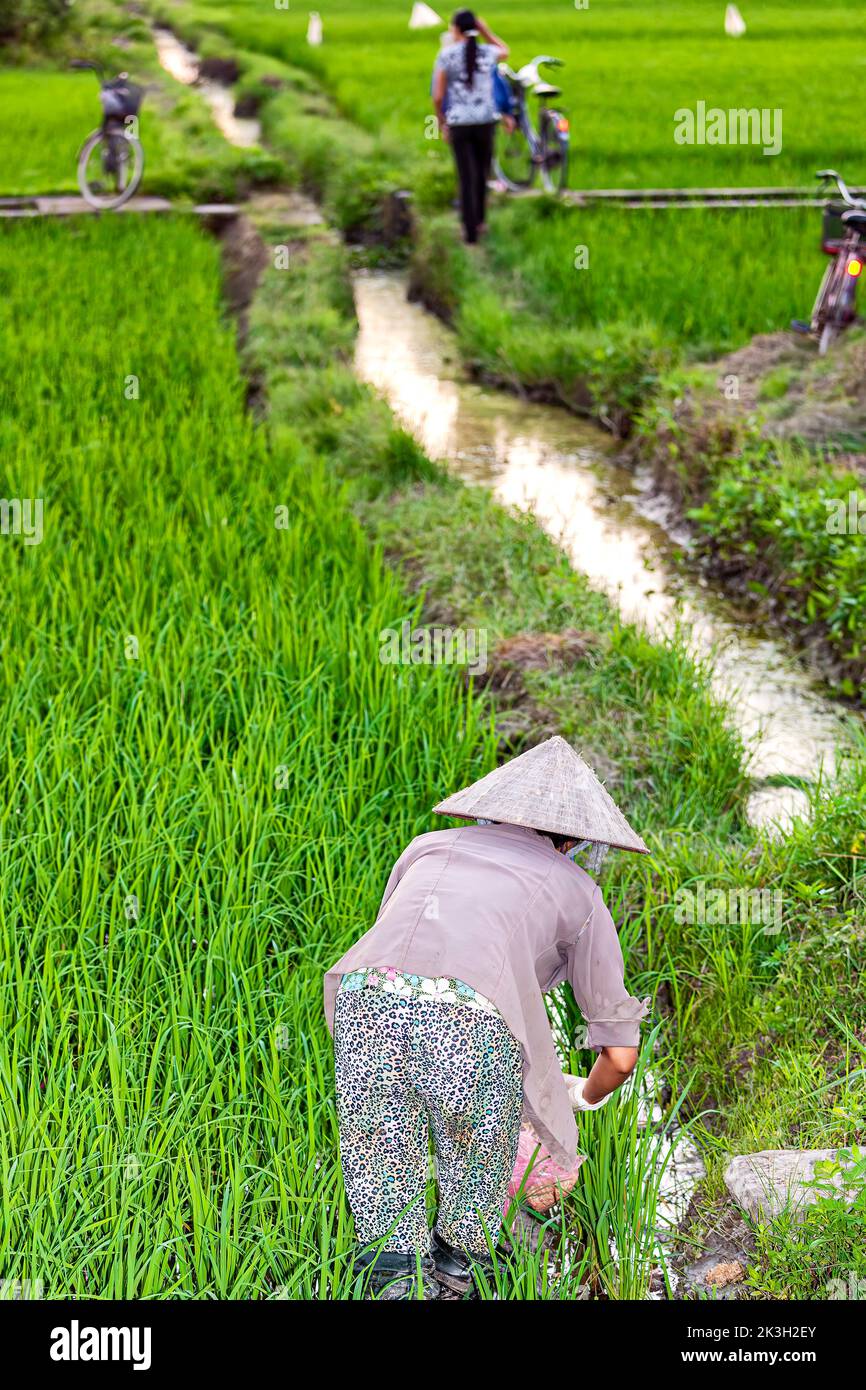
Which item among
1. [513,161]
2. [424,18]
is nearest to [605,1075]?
[513,161]

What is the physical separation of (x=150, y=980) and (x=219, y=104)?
17577mm

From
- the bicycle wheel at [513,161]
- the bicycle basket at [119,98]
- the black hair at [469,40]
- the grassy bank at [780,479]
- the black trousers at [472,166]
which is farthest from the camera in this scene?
the bicycle wheel at [513,161]

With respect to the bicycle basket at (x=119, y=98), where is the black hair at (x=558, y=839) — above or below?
below

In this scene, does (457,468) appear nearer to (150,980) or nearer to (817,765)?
(817,765)

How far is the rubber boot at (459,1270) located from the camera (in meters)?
2.12

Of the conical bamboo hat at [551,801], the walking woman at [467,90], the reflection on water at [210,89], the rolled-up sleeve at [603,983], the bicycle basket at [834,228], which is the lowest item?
the rolled-up sleeve at [603,983]

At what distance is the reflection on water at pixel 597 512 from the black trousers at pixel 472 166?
0.73m

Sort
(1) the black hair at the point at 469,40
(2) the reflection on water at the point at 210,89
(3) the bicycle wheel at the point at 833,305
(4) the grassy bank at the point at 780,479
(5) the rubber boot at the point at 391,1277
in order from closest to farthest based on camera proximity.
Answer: (5) the rubber boot at the point at 391,1277 < (4) the grassy bank at the point at 780,479 < (3) the bicycle wheel at the point at 833,305 < (1) the black hair at the point at 469,40 < (2) the reflection on water at the point at 210,89

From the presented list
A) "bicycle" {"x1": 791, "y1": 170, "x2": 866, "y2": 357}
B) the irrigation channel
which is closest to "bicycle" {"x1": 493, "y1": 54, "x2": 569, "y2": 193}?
the irrigation channel

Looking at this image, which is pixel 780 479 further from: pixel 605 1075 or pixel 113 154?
pixel 113 154

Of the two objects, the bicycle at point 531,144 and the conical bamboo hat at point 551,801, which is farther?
the bicycle at point 531,144

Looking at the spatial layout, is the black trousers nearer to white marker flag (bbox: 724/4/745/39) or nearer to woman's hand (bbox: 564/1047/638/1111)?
woman's hand (bbox: 564/1047/638/1111)

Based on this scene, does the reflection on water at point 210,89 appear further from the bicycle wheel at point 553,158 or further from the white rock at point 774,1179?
the white rock at point 774,1179

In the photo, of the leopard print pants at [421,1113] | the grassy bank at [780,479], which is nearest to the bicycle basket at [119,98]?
the grassy bank at [780,479]
